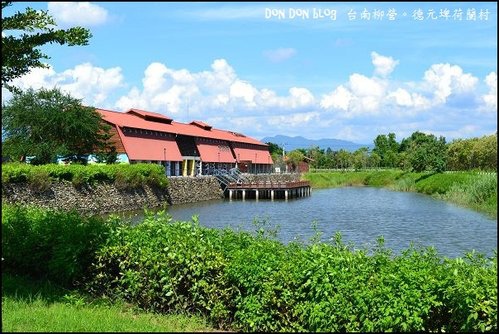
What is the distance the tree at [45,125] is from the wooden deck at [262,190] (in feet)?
51.0

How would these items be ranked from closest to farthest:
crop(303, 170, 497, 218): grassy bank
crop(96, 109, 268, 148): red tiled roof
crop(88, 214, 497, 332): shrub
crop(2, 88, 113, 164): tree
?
crop(88, 214, 497, 332): shrub → crop(303, 170, 497, 218): grassy bank → crop(2, 88, 113, 164): tree → crop(96, 109, 268, 148): red tiled roof

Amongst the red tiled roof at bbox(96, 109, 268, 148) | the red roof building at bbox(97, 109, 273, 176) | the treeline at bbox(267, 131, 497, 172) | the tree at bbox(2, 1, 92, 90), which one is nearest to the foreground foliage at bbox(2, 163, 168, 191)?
the red roof building at bbox(97, 109, 273, 176)

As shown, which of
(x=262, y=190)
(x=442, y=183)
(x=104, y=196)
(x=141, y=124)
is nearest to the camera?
(x=104, y=196)

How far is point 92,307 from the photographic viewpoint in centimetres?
621

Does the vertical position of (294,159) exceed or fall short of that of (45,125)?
it falls short

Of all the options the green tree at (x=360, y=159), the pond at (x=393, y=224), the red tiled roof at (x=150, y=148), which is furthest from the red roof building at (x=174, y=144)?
the green tree at (x=360, y=159)

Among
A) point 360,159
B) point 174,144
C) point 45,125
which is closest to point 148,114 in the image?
point 174,144

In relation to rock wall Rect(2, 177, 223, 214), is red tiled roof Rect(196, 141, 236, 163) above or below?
above

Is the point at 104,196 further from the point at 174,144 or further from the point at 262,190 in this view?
the point at 262,190

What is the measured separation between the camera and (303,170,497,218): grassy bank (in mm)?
29969

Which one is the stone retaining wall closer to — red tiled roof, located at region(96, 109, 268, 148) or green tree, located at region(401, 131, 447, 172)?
red tiled roof, located at region(96, 109, 268, 148)

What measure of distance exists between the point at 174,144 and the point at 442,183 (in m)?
22.3

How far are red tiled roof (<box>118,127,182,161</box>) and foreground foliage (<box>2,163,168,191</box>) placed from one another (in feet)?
9.07

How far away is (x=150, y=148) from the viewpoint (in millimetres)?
41344
